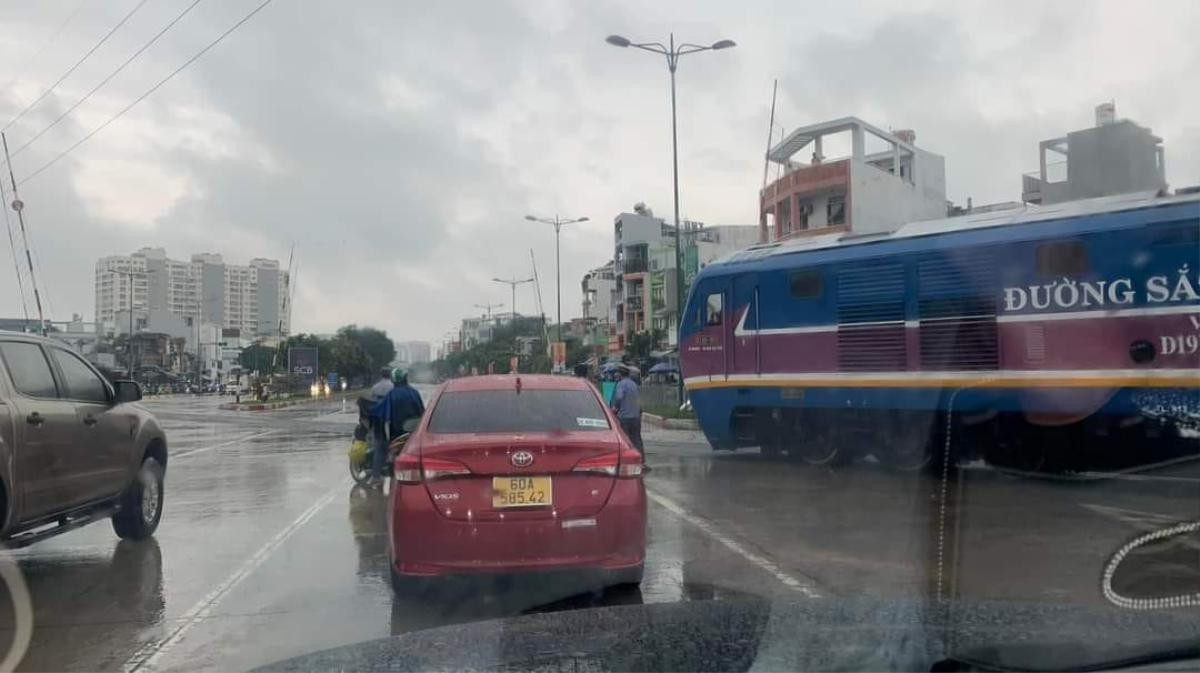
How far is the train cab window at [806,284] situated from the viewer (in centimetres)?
1416

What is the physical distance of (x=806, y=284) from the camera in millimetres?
14328

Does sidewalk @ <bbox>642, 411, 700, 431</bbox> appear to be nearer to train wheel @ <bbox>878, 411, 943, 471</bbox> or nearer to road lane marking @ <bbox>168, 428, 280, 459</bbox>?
train wheel @ <bbox>878, 411, 943, 471</bbox>

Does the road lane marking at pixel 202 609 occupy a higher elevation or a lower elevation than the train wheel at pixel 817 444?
lower

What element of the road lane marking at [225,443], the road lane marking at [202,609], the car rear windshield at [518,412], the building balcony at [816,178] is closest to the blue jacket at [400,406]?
the road lane marking at [202,609]

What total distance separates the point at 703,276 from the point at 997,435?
5322 millimetres

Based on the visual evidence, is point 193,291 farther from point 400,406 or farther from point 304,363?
point 400,406

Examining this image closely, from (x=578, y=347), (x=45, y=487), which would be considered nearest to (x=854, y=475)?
(x=45, y=487)

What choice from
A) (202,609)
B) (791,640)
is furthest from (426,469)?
(791,640)

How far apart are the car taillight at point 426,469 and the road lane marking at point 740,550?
217 centimetres

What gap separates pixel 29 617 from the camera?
6223 millimetres

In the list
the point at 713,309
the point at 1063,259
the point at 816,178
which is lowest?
the point at 713,309

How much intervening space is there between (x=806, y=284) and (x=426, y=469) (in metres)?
9.50

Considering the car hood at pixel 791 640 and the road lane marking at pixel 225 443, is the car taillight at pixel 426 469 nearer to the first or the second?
the car hood at pixel 791 640

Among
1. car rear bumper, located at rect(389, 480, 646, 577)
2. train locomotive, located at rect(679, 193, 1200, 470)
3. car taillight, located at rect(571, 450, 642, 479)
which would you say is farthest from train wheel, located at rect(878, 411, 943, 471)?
car rear bumper, located at rect(389, 480, 646, 577)
